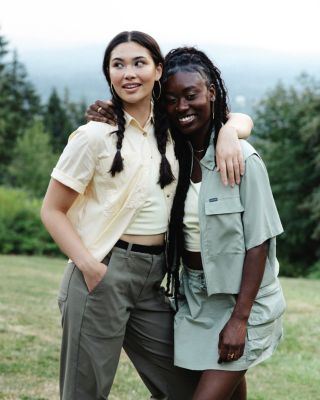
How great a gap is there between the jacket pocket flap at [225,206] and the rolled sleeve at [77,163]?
1.91 ft

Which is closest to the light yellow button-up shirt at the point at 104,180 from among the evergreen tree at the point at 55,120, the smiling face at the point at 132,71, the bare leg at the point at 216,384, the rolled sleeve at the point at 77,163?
the rolled sleeve at the point at 77,163

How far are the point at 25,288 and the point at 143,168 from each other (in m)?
8.08

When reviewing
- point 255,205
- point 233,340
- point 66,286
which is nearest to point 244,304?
point 233,340

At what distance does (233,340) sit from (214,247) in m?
0.43

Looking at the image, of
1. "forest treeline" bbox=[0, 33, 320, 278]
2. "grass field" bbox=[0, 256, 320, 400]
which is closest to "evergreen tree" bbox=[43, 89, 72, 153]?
"forest treeline" bbox=[0, 33, 320, 278]

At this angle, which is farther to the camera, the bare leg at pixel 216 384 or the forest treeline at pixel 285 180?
the forest treeline at pixel 285 180

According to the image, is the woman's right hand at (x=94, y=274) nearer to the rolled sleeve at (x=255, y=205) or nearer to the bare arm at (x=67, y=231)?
the bare arm at (x=67, y=231)

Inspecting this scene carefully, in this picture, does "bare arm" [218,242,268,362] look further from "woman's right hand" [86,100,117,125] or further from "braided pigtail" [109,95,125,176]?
"woman's right hand" [86,100,117,125]

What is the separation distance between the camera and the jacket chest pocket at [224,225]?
11.2 ft

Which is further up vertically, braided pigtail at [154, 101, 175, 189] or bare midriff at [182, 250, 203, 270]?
braided pigtail at [154, 101, 175, 189]

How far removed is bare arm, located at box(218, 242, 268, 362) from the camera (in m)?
3.41

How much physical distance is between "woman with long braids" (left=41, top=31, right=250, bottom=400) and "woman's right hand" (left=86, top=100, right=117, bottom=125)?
0.03 meters

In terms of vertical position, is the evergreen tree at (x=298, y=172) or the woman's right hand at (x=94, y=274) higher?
the woman's right hand at (x=94, y=274)

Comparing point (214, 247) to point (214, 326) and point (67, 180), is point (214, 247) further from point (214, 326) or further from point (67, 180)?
point (67, 180)
